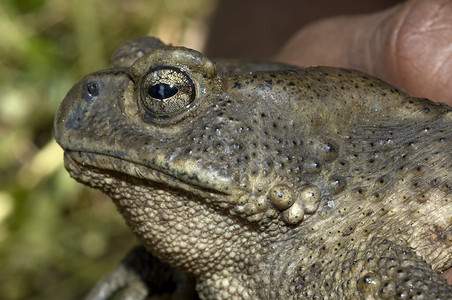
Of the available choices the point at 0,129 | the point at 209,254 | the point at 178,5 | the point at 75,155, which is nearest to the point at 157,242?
the point at 209,254

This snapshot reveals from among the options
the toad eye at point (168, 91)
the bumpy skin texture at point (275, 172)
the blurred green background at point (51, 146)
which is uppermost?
the toad eye at point (168, 91)

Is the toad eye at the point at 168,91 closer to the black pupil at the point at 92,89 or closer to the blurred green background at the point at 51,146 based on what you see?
the black pupil at the point at 92,89

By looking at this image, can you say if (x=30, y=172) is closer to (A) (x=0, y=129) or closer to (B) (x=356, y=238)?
(A) (x=0, y=129)

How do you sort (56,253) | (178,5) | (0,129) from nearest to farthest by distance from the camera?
(56,253)
(0,129)
(178,5)

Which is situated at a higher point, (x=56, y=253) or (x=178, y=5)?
(x=178, y=5)

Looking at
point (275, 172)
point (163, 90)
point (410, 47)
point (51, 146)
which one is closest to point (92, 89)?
point (163, 90)

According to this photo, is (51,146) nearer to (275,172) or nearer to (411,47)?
(411,47)

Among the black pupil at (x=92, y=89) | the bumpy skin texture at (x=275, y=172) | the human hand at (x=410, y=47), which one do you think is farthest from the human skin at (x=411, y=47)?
the black pupil at (x=92, y=89)

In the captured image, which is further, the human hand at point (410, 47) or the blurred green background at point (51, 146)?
the blurred green background at point (51, 146)
